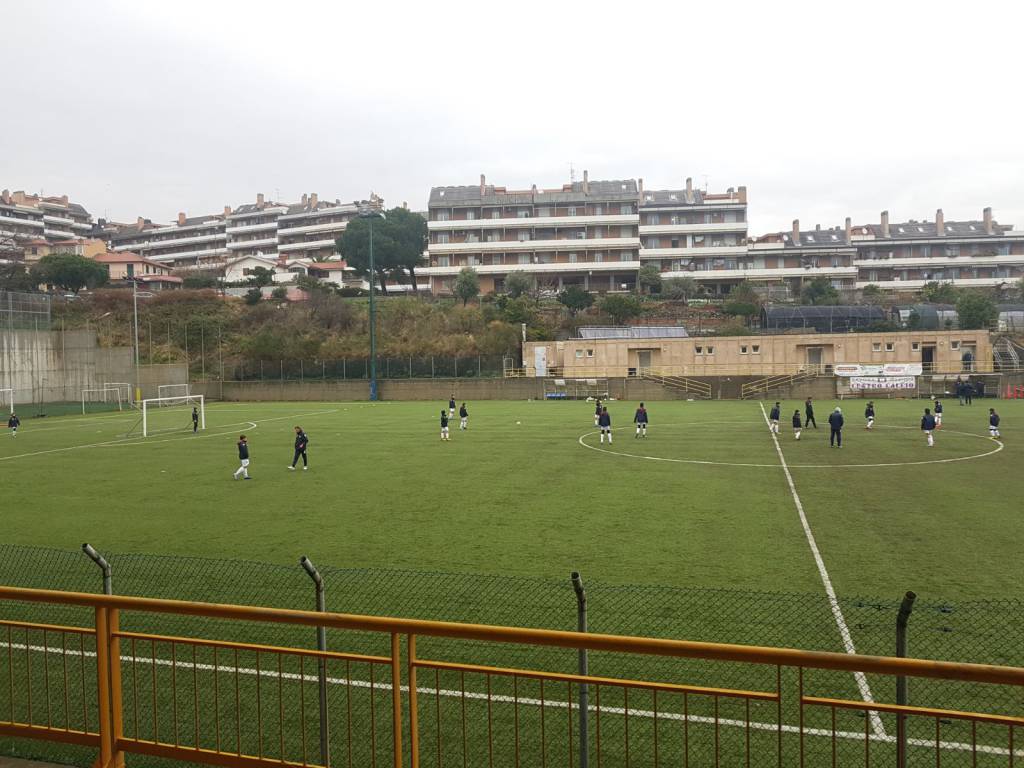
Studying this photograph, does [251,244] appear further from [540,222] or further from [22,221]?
[540,222]

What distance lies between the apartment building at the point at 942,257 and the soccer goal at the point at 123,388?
90211 mm

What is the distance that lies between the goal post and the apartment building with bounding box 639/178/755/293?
209 ft

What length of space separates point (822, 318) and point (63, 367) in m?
70.9

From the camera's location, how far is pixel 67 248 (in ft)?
386

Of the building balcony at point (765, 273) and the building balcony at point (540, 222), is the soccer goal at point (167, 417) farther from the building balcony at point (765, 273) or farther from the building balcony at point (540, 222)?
the building balcony at point (765, 273)

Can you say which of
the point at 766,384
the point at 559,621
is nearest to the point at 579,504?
the point at 559,621

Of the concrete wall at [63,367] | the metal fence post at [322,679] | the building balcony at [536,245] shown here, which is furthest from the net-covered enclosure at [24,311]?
the metal fence post at [322,679]

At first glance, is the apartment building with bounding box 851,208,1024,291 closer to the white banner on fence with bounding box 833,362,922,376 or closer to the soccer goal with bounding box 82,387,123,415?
the white banner on fence with bounding box 833,362,922,376

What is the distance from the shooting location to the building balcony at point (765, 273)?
99812 mm

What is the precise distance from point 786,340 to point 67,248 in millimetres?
108827

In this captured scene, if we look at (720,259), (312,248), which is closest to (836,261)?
(720,259)

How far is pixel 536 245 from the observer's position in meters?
99.3

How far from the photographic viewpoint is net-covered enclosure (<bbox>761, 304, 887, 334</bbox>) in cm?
7381

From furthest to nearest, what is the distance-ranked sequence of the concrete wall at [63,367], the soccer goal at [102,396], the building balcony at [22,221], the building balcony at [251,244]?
the building balcony at [251,244] → the building balcony at [22,221] → the soccer goal at [102,396] → the concrete wall at [63,367]
